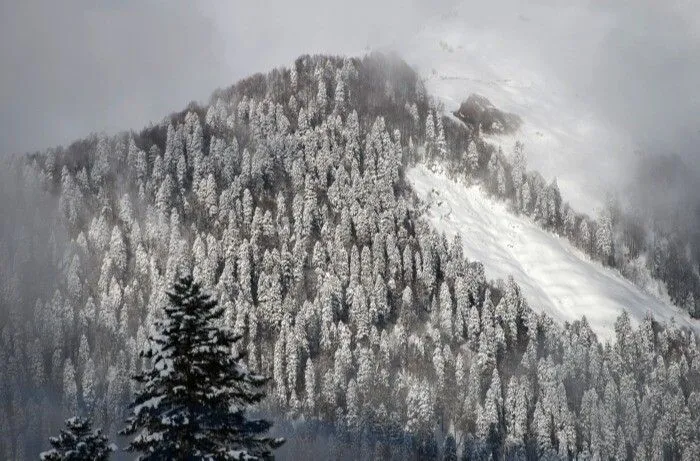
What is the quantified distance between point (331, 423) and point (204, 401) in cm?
16809

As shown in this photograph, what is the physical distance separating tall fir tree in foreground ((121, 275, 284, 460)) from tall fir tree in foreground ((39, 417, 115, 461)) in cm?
681

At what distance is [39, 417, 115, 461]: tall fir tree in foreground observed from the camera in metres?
39.9

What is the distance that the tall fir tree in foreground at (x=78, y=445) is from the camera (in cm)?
3990

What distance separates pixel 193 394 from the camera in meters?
34.4

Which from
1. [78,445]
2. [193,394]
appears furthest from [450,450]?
[193,394]

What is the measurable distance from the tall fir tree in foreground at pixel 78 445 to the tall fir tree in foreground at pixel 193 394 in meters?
6.81

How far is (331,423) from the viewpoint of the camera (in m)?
198

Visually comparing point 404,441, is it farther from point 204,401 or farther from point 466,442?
point 204,401

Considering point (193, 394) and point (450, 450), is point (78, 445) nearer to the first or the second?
point (193, 394)

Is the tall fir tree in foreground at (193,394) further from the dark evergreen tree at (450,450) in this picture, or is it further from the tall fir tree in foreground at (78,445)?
the dark evergreen tree at (450,450)

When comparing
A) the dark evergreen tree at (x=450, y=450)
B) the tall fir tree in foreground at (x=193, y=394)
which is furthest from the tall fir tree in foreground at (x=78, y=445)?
the dark evergreen tree at (x=450, y=450)

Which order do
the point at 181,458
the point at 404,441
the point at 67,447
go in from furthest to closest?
the point at 404,441 < the point at 67,447 < the point at 181,458

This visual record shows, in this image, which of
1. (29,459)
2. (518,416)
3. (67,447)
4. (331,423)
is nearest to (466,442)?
(518,416)

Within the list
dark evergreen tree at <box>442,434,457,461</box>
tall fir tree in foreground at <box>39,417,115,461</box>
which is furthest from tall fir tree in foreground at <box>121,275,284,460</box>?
dark evergreen tree at <box>442,434,457,461</box>
